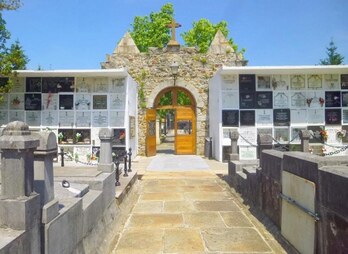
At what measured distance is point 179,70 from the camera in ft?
53.9

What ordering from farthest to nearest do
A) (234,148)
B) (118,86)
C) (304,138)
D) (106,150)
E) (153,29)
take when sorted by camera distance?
(153,29)
(118,86)
(234,148)
(304,138)
(106,150)

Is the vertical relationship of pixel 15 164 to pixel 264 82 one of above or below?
below

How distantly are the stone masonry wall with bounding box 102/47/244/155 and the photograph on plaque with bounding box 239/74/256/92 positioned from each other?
3023 millimetres

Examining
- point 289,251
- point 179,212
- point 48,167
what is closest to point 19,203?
point 48,167

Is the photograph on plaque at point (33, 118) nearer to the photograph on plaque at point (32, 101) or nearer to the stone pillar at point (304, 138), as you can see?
the photograph on plaque at point (32, 101)

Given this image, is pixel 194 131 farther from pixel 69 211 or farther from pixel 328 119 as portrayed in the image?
pixel 69 211

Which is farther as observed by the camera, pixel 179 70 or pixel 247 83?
pixel 179 70

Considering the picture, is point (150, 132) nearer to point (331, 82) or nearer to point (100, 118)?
point (100, 118)

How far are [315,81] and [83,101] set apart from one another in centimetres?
967

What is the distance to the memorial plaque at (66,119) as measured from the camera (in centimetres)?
1338

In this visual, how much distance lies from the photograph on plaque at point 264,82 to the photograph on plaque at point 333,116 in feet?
8.68

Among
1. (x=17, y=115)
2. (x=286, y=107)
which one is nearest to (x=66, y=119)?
(x=17, y=115)

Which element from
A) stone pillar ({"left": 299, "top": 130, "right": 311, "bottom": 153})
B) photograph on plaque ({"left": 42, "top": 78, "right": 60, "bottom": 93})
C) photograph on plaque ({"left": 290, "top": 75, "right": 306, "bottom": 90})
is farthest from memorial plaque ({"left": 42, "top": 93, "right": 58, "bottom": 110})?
photograph on plaque ({"left": 290, "top": 75, "right": 306, "bottom": 90})

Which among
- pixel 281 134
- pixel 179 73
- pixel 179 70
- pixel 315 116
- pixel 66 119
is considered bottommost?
pixel 281 134
